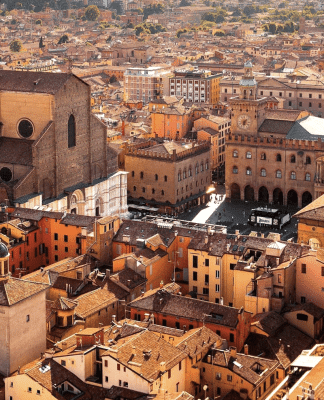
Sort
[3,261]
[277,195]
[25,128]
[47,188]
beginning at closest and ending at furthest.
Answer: [3,261] < [47,188] < [25,128] < [277,195]

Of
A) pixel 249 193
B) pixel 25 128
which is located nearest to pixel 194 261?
pixel 25 128

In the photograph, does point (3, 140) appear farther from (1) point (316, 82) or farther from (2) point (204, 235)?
(1) point (316, 82)

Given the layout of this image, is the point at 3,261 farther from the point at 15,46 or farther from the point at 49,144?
the point at 15,46

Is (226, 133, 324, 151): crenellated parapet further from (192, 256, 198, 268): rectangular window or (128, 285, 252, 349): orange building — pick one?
(128, 285, 252, 349): orange building

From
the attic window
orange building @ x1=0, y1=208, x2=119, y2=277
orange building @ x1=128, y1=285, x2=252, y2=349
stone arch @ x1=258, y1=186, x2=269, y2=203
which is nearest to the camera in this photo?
orange building @ x1=128, y1=285, x2=252, y2=349

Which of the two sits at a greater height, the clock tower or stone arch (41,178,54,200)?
the clock tower

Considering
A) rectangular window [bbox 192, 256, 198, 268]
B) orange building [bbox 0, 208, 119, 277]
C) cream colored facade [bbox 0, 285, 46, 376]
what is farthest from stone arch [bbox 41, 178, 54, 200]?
cream colored facade [bbox 0, 285, 46, 376]
